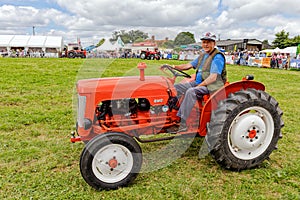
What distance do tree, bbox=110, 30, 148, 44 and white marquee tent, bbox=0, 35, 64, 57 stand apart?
36944 mm

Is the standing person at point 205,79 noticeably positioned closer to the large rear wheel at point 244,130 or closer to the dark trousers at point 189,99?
the dark trousers at point 189,99

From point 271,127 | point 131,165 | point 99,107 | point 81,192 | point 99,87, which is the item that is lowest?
point 81,192

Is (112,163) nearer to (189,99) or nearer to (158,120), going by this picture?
(158,120)

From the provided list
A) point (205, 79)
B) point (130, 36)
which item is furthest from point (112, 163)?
point (130, 36)

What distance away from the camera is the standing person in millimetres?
3334

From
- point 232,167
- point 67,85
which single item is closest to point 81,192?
point 232,167

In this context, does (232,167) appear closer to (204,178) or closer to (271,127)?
(204,178)

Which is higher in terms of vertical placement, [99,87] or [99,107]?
[99,87]

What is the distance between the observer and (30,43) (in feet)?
130

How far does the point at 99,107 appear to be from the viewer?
3.26 m

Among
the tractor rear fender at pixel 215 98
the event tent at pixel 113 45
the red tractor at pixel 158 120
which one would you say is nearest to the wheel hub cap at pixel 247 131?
the red tractor at pixel 158 120

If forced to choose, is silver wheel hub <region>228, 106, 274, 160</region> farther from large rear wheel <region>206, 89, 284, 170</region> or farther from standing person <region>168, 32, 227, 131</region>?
standing person <region>168, 32, 227, 131</region>

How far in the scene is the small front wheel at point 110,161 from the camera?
2.77m

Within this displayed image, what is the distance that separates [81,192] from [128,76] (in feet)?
5.01
